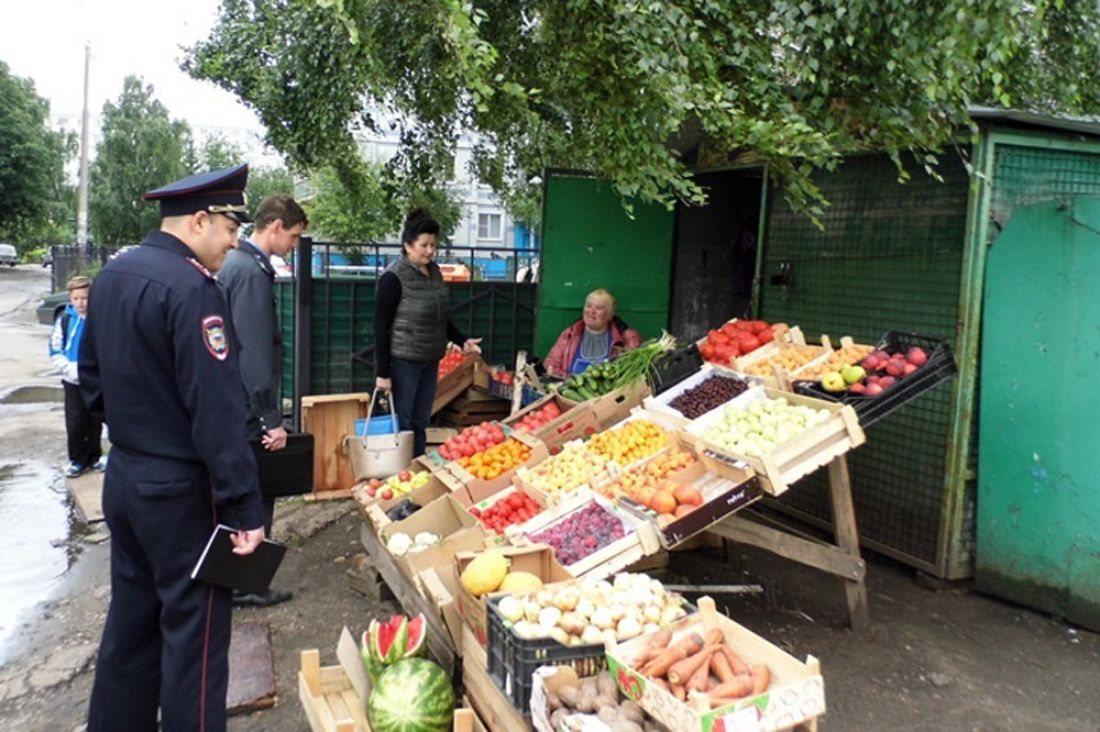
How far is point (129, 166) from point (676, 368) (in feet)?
118

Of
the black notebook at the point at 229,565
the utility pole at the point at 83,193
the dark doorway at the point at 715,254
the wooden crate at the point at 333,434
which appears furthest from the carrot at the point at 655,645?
the utility pole at the point at 83,193

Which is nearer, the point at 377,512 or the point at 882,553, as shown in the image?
the point at 377,512

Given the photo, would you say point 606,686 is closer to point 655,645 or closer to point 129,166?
point 655,645

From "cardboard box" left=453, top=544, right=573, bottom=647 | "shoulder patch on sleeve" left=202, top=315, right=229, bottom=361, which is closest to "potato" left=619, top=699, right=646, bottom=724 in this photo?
"cardboard box" left=453, top=544, right=573, bottom=647

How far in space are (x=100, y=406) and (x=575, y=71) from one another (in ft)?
9.96

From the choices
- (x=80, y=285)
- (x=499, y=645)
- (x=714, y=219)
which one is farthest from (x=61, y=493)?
(x=714, y=219)

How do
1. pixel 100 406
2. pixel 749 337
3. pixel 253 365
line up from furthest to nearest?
pixel 749 337
pixel 253 365
pixel 100 406

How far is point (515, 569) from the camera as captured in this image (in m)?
3.55

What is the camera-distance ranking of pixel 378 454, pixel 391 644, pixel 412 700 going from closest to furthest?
pixel 412 700
pixel 391 644
pixel 378 454

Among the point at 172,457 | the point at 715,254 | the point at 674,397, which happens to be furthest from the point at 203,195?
the point at 715,254

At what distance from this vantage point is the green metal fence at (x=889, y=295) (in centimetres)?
506

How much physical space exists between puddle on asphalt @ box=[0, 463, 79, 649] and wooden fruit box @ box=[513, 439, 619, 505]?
9.19ft

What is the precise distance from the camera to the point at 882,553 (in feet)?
17.9

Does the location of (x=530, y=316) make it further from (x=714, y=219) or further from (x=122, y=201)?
(x=122, y=201)
